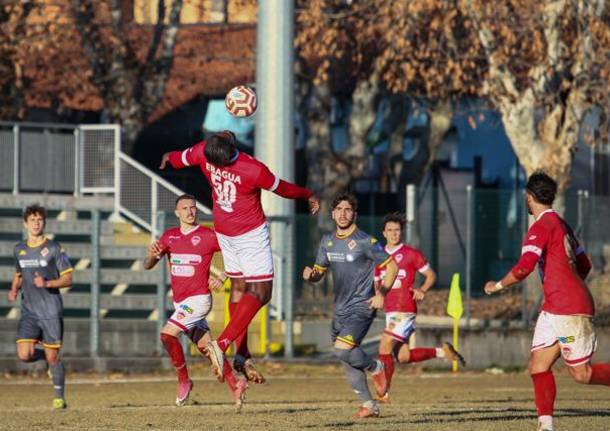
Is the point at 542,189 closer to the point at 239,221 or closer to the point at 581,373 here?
the point at 581,373

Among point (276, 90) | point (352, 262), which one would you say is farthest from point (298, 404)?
point (276, 90)

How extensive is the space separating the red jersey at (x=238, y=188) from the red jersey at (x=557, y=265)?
239 cm

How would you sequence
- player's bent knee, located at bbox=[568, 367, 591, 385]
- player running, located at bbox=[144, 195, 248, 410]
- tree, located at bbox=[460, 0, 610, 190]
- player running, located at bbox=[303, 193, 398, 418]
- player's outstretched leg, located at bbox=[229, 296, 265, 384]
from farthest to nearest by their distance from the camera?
1. tree, located at bbox=[460, 0, 610, 190]
2. player running, located at bbox=[144, 195, 248, 410]
3. player running, located at bbox=[303, 193, 398, 418]
4. player's outstretched leg, located at bbox=[229, 296, 265, 384]
5. player's bent knee, located at bbox=[568, 367, 591, 385]

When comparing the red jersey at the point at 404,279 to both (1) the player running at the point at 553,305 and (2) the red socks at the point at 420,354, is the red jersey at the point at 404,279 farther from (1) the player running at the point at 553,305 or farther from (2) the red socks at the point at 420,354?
(1) the player running at the point at 553,305

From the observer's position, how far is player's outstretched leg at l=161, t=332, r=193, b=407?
624 inches

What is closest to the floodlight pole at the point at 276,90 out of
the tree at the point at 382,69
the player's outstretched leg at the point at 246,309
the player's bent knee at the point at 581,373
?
the tree at the point at 382,69

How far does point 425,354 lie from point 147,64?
1457 centimetres

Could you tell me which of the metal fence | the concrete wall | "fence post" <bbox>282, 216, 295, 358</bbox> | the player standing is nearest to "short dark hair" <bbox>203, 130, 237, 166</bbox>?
the player standing

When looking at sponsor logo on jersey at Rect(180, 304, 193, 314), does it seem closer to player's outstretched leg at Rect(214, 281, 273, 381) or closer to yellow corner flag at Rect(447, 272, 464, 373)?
player's outstretched leg at Rect(214, 281, 273, 381)

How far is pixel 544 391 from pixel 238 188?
3.35 m

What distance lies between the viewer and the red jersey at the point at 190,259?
53.0 feet

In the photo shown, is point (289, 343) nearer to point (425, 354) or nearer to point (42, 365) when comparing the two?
point (42, 365)

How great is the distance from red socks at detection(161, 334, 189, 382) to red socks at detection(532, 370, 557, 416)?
4.46 meters

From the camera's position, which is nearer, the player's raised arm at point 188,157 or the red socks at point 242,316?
the player's raised arm at point 188,157
